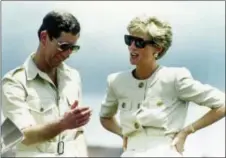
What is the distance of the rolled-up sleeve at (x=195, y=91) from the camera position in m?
1.82

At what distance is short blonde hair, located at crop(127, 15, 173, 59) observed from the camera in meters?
1.83

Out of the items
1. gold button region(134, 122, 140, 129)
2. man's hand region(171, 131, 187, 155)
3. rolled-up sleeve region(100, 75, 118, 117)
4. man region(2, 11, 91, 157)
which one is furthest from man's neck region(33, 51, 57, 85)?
man's hand region(171, 131, 187, 155)

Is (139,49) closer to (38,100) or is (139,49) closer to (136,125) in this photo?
(136,125)

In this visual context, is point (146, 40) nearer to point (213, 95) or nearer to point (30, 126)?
point (213, 95)

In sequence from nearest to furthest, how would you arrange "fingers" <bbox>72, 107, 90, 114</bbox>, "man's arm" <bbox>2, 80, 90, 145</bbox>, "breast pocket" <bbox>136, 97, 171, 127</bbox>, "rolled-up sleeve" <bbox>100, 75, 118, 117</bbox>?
"fingers" <bbox>72, 107, 90, 114</bbox>
"man's arm" <bbox>2, 80, 90, 145</bbox>
"breast pocket" <bbox>136, 97, 171, 127</bbox>
"rolled-up sleeve" <bbox>100, 75, 118, 117</bbox>

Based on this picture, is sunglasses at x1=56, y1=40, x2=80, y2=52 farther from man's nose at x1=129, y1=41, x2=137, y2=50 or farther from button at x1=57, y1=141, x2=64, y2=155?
button at x1=57, y1=141, x2=64, y2=155

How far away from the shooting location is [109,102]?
1.93 metres

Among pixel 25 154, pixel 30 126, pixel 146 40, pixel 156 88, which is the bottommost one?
pixel 25 154

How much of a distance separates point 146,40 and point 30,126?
1.49 feet

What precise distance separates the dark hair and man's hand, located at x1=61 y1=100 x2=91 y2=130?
1.00 ft

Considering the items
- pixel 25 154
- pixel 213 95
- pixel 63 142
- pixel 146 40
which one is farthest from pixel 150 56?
pixel 25 154

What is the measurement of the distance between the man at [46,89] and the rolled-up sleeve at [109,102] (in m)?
0.11

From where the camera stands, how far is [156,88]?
1.84m

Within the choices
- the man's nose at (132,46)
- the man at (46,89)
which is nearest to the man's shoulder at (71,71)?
the man at (46,89)
